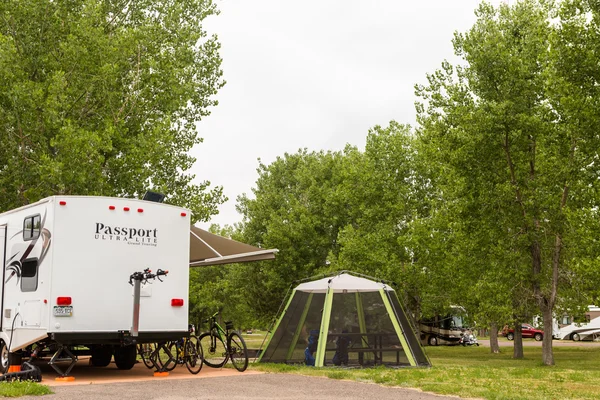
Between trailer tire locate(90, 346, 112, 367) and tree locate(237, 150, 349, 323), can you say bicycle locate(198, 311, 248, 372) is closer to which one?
trailer tire locate(90, 346, 112, 367)

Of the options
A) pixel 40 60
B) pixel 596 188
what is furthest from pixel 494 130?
pixel 40 60

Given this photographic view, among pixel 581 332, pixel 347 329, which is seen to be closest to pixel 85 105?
pixel 347 329

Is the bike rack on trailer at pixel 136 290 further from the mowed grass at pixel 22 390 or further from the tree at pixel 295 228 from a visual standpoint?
the tree at pixel 295 228

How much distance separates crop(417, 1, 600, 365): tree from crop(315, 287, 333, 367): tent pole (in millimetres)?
6859

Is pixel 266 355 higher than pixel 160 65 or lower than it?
lower

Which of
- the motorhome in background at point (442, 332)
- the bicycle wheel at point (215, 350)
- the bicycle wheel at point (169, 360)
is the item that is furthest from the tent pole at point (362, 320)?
the motorhome in background at point (442, 332)

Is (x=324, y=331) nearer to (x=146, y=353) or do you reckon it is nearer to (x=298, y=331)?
(x=298, y=331)

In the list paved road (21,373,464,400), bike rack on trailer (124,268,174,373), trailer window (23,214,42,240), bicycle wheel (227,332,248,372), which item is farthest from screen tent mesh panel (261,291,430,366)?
trailer window (23,214,42,240)

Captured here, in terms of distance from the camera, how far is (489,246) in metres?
20.4

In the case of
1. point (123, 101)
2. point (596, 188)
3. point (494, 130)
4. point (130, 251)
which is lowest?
point (130, 251)

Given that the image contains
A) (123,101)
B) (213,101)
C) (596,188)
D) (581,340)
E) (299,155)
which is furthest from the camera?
(581,340)

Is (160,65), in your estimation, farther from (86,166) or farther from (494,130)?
(494,130)

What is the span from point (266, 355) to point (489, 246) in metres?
8.41

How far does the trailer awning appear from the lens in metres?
15.7
